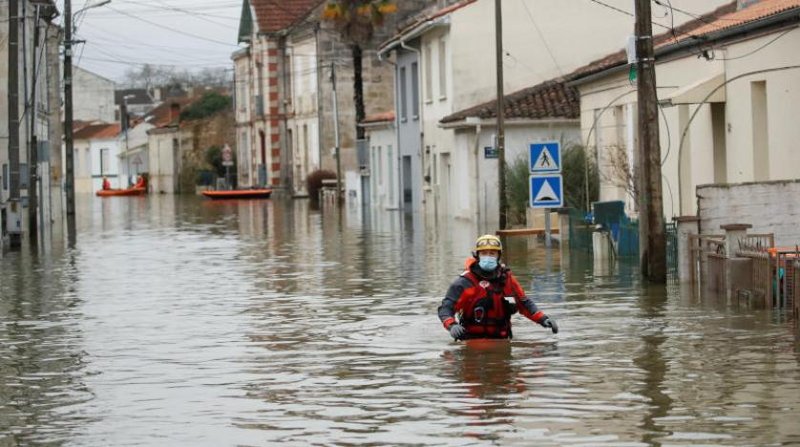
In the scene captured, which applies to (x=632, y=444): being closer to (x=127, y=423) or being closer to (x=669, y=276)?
(x=127, y=423)

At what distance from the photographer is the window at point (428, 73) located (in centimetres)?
5284

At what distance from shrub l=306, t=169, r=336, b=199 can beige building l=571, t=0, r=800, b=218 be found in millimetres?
43989

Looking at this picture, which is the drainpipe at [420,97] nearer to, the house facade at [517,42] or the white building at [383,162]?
the white building at [383,162]

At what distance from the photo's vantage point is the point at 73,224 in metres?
52.5

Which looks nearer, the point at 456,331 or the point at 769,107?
the point at 456,331

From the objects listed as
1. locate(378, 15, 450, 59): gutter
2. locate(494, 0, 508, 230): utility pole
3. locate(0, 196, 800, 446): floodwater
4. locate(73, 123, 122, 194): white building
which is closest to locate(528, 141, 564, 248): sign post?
locate(0, 196, 800, 446): floodwater

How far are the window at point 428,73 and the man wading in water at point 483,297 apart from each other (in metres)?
37.6

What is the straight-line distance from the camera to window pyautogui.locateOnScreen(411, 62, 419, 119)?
56562mm

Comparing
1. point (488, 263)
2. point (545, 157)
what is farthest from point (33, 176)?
point (488, 263)

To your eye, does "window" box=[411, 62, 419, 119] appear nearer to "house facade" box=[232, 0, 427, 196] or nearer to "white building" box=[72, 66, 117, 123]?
"house facade" box=[232, 0, 427, 196]

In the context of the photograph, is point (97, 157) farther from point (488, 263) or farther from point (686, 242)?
point (488, 263)

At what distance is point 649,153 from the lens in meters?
21.9

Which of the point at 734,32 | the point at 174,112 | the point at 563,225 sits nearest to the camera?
the point at 734,32

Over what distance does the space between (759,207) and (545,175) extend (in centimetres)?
998
